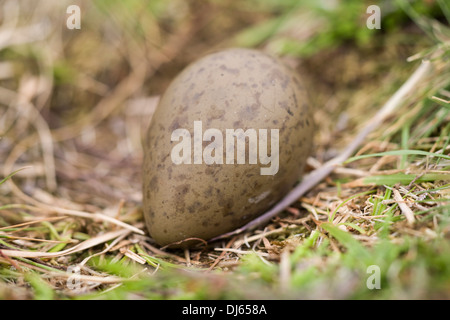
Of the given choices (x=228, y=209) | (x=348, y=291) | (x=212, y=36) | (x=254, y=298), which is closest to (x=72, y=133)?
(x=212, y=36)

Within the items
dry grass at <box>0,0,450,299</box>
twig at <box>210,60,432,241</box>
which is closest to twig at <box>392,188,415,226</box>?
dry grass at <box>0,0,450,299</box>

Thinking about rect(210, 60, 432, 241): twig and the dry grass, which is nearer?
the dry grass

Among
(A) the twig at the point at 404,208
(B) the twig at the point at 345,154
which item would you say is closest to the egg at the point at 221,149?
(B) the twig at the point at 345,154

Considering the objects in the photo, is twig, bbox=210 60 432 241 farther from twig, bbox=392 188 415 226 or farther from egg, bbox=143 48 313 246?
twig, bbox=392 188 415 226

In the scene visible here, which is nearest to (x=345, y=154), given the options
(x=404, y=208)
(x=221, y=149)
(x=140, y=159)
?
(x=404, y=208)

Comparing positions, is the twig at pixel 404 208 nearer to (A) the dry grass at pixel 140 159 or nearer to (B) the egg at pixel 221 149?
(A) the dry grass at pixel 140 159

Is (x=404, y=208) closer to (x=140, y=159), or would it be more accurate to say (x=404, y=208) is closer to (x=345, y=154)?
(x=345, y=154)
